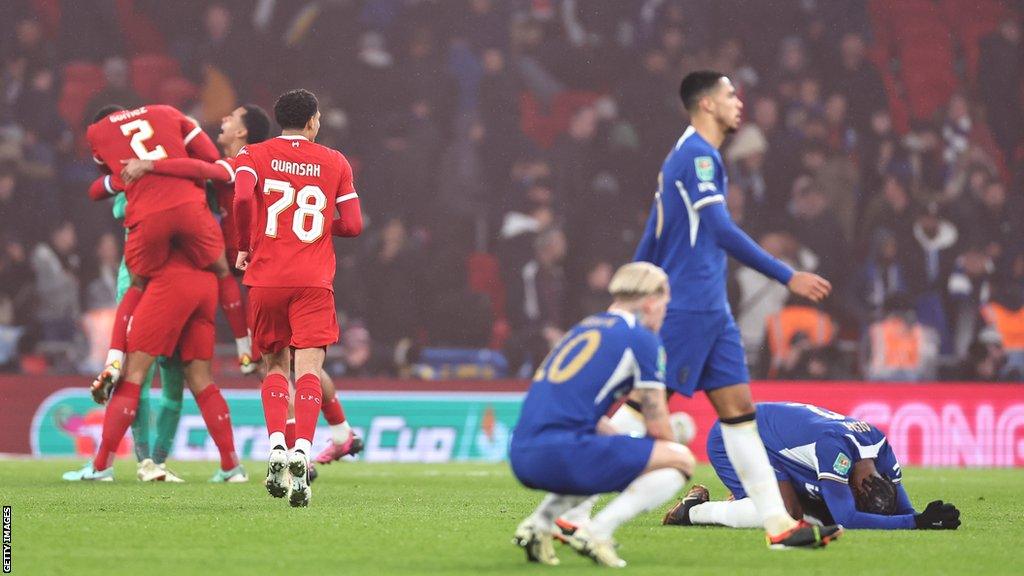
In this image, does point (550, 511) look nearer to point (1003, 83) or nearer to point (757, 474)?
point (757, 474)

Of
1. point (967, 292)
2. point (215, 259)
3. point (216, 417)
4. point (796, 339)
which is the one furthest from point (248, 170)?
point (967, 292)

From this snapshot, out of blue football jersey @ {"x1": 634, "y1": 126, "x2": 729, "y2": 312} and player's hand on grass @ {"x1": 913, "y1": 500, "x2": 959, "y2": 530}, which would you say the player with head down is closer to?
blue football jersey @ {"x1": 634, "y1": 126, "x2": 729, "y2": 312}

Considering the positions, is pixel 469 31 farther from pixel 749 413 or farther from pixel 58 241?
pixel 749 413

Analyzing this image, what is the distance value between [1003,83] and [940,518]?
43.2 ft

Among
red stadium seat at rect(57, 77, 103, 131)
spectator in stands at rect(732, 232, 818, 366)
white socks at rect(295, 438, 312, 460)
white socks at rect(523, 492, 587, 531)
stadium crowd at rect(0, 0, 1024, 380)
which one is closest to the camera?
white socks at rect(523, 492, 587, 531)

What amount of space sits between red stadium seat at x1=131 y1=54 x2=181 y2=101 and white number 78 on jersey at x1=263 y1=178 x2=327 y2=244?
9.78m

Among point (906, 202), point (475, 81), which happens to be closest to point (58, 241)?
point (475, 81)

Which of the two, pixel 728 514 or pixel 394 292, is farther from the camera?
pixel 394 292

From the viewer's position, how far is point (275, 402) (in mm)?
7492

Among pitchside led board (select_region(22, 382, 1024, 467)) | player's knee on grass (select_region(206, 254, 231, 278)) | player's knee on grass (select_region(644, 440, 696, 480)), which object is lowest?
pitchside led board (select_region(22, 382, 1024, 467))

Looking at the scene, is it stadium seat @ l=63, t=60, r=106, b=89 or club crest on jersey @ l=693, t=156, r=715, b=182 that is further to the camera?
stadium seat @ l=63, t=60, r=106, b=89

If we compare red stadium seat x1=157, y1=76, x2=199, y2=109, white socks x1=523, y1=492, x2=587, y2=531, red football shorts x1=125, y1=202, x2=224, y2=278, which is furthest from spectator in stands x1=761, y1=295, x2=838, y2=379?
white socks x1=523, y1=492, x2=587, y2=531

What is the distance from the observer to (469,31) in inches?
692

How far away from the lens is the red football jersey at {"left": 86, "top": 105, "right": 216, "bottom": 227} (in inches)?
351
